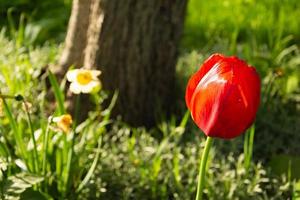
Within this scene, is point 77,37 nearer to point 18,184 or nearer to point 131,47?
point 131,47

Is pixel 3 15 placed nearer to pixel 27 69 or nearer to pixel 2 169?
pixel 27 69

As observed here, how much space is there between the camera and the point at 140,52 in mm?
2898

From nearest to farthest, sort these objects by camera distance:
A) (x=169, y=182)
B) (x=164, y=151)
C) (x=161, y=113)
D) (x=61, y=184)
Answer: (x=61, y=184) < (x=169, y=182) < (x=164, y=151) < (x=161, y=113)

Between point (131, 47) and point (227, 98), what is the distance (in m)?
1.37

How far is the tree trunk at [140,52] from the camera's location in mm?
2830

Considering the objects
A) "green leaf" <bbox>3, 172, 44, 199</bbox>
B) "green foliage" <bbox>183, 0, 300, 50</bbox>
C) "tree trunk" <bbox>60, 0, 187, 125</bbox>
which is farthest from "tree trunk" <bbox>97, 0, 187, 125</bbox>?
"green foliage" <bbox>183, 0, 300, 50</bbox>

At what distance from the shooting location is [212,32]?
4180 mm

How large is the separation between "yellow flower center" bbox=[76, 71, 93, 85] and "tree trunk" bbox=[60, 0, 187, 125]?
27.8 inches

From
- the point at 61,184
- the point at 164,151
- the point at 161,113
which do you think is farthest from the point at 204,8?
the point at 61,184

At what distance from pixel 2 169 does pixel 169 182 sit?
2.16 feet

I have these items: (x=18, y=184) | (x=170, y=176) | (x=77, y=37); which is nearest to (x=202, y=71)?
(x=18, y=184)

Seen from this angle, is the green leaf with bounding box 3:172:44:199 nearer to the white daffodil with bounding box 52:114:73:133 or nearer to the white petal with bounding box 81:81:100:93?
the white daffodil with bounding box 52:114:73:133

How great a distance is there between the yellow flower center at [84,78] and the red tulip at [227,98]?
0.62 metres

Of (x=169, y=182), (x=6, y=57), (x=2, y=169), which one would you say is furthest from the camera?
(x=6, y=57)
